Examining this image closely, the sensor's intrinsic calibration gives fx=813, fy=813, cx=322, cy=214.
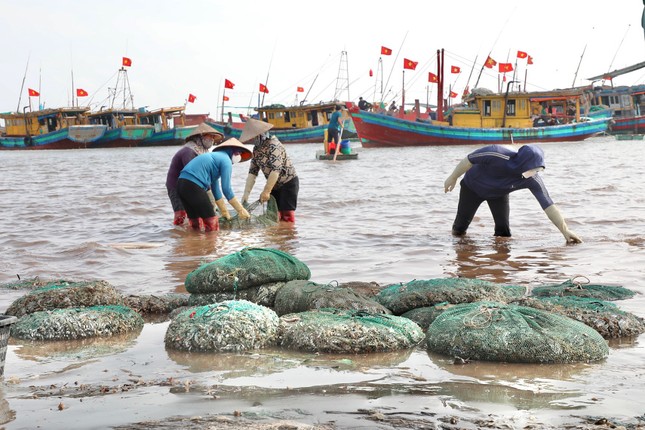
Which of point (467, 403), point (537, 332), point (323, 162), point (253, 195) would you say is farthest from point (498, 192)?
point (323, 162)

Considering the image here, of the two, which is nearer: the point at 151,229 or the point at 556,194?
the point at 151,229

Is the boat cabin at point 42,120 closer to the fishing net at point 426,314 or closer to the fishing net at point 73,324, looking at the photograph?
the fishing net at point 73,324

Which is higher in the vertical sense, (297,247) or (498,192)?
(498,192)

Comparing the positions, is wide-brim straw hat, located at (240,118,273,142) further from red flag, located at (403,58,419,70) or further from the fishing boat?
the fishing boat

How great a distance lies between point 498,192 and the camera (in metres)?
7.72

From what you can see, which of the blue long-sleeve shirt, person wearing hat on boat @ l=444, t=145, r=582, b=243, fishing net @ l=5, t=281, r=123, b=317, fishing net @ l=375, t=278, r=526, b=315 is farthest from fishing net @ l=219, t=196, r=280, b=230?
fishing net @ l=375, t=278, r=526, b=315

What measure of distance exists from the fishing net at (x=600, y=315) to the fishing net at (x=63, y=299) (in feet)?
8.52

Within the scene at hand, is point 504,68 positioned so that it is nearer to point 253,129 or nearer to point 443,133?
point 443,133

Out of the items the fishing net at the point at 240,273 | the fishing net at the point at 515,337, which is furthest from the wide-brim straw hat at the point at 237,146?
the fishing net at the point at 515,337

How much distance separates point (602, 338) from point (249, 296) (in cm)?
218

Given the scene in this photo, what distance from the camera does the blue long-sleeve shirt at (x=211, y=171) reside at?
8172 millimetres

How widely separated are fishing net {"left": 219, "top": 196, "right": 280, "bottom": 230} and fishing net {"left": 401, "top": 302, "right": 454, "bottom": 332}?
447 centimetres

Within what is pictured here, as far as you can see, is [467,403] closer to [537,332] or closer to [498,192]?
[537,332]

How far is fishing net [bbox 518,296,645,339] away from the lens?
176 inches
